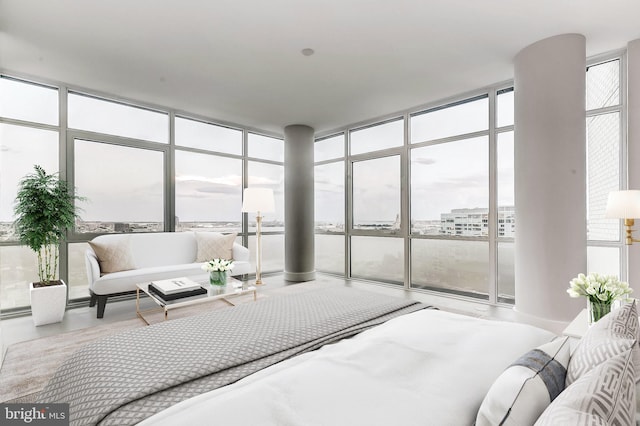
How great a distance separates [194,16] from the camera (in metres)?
2.61

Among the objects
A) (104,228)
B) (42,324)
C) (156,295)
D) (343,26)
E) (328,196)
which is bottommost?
(42,324)

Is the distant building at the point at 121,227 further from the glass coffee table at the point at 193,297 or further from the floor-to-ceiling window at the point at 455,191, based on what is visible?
the floor-to-ceiling window at the point at 455,191

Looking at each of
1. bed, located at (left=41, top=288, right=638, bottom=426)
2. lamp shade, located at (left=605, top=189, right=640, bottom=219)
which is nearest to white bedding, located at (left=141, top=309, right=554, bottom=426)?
bed, located at (left=41, top=288, right=638, bottom=426)

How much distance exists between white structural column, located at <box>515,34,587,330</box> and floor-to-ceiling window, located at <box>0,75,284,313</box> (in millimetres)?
4166

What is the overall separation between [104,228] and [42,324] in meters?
1.37

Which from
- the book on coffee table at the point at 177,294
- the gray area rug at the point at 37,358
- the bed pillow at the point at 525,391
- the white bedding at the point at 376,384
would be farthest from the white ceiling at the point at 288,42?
the gray area rug at the point at 37,358

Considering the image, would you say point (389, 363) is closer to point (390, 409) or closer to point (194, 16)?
point (390, 409)

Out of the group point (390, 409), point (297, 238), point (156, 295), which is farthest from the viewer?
point (297, 238)

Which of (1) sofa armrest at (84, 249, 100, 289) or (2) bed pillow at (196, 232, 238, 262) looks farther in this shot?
(2) bed pillow at (196, 232, 238, 262)

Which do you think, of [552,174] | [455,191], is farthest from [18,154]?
[552,174]

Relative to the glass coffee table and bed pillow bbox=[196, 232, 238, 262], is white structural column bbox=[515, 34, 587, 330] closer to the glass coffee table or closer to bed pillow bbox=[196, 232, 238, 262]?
the glass coffee table

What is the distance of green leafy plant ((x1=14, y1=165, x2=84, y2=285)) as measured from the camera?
322 centimetres

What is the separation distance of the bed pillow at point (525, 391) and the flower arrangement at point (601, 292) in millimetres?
931

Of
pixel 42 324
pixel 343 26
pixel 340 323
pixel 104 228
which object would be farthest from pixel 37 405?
pixel 104 228
